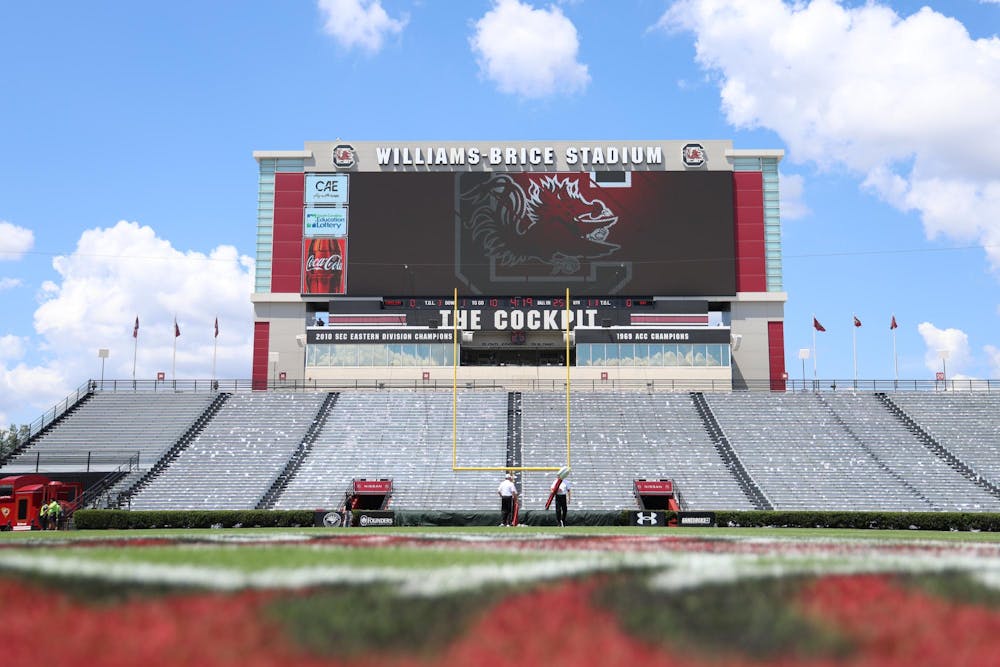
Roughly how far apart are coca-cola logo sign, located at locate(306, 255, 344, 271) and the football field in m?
42.3

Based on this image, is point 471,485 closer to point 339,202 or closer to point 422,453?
point 422,453

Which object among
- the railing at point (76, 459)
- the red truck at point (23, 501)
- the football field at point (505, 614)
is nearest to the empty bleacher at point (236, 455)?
the railing at point (76, 459)

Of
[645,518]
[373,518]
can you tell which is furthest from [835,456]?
[373,518]

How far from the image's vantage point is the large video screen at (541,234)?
4666cm

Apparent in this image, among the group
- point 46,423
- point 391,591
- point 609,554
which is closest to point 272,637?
point 391,591

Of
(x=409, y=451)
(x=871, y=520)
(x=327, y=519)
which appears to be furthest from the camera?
(x=409, y=451)

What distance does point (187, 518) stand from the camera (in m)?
29.0

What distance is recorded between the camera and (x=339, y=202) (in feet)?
159

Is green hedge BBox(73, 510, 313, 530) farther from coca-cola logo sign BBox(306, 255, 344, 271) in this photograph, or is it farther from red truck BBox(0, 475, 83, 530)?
coca-cola logo sign BBox(306, 255, 344, 271)

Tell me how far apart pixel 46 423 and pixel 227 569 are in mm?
41407

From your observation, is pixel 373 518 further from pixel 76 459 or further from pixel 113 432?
pixel 113 432

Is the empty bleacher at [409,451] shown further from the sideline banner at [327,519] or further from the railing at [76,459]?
the railing at [76,459]

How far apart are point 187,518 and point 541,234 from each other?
24.5 m

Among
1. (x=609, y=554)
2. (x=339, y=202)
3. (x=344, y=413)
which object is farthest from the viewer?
(x=339, y=202)
